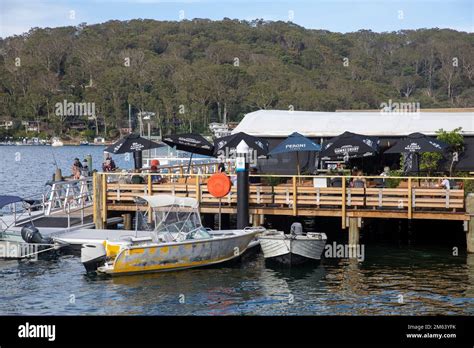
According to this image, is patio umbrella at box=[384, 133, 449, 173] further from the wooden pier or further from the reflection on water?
the reflection on water

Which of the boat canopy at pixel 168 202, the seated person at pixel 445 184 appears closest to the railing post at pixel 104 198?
the boat canopy at pixel 168 202

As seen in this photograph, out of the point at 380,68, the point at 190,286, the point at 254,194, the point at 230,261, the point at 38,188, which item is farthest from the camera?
the point at 380,68

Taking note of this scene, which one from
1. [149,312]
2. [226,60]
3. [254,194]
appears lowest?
[149,312]

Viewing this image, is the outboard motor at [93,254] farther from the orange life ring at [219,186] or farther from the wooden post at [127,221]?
the wooden post at [127,221]

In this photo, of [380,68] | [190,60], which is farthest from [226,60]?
[380,68]

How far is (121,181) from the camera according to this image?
30.9 metres

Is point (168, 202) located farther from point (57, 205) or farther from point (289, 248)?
point (57, 205)

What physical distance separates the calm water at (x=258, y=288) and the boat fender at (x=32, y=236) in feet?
2.47

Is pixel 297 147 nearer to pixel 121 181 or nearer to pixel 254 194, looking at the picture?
pixel 254 194

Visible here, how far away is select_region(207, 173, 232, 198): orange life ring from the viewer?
2703 centimetres

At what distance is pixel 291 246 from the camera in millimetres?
24781

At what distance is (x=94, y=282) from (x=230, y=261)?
4.33 meters

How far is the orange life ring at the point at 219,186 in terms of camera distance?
2703 cm

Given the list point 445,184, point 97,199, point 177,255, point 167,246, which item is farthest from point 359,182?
point 97,199
